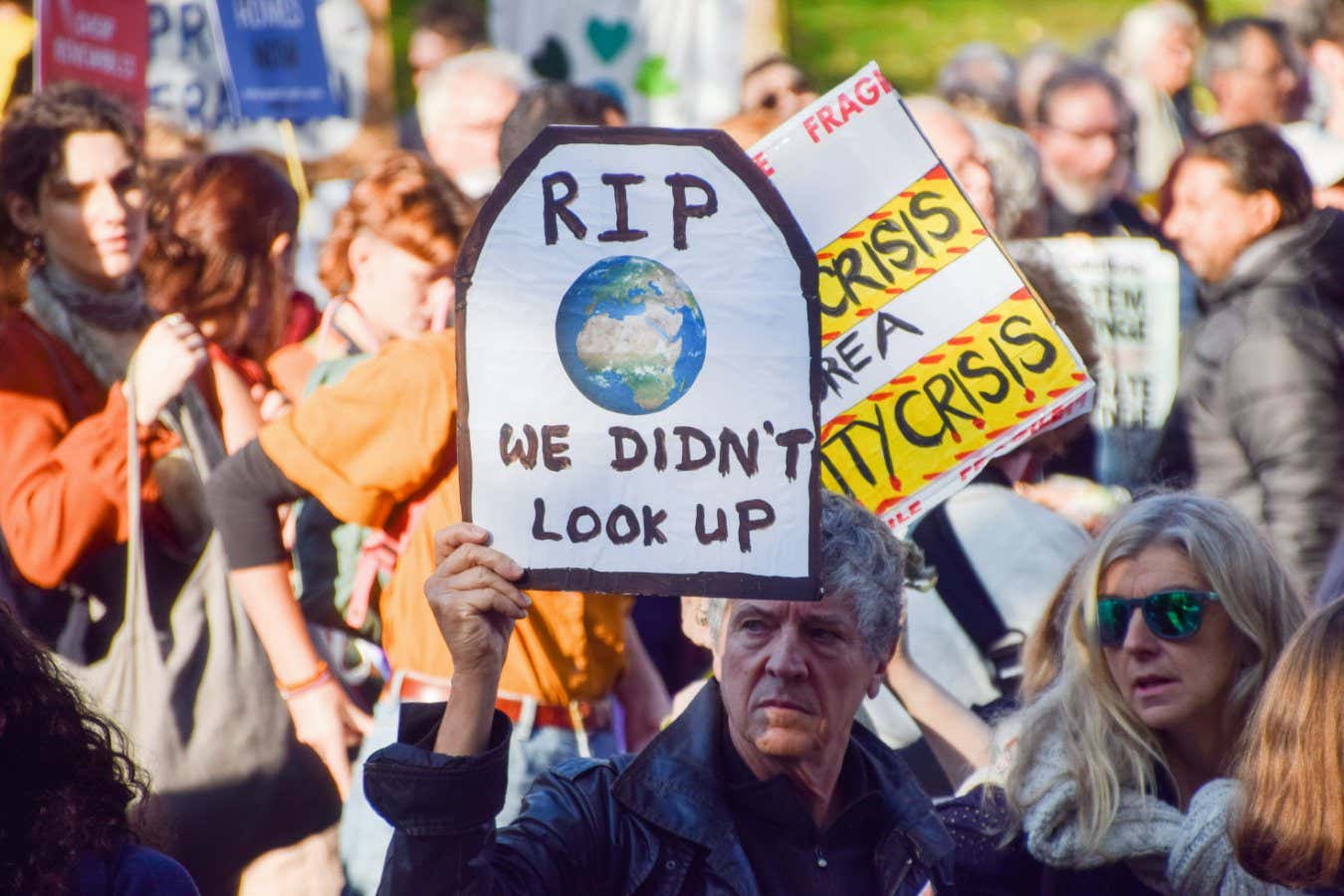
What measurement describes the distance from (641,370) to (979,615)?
1.67 meters

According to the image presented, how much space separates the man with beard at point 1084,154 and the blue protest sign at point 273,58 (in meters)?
2.70

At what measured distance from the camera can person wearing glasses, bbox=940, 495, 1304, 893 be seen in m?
3.39

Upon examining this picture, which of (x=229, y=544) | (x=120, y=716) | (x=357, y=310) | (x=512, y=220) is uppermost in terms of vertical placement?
(x=512, y=220)

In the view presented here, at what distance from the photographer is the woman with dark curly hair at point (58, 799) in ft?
8.53

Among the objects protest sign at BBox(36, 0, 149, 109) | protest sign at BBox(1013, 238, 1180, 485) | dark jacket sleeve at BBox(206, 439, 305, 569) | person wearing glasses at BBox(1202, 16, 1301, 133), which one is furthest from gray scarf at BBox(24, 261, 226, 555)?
person wearing glasses at BBox(1202, 16, 1301, 133)

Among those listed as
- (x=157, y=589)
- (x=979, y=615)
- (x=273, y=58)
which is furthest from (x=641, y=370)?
(x=273, y=58)

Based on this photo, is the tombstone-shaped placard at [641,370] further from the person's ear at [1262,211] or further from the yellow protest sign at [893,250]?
the person's ear at [1262,211]

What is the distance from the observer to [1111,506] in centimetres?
515

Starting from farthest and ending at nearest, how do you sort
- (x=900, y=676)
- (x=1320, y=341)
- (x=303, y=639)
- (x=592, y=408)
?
1. (x=1320, y=341)
2. (x=303, y=639)
3. (x=900, y=676)
4. (x=592, y=408)

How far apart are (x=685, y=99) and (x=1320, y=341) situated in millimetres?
5821

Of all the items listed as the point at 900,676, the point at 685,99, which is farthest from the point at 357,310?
the point at 685,99

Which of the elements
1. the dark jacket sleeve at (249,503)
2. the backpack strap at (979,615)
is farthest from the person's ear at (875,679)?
the dark jacket sleeve at (249,503)

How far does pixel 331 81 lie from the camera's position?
7949 mm

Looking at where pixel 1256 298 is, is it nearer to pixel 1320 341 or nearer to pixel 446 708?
pixel 1320 341
